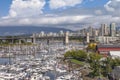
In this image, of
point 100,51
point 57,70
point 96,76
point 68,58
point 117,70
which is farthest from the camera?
point 100,51

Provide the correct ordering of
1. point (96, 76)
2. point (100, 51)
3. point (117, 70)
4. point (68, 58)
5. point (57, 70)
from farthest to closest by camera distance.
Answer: point (100, 51), point (68, 58), point (57, 70), point (96, 76), point (117, 70)

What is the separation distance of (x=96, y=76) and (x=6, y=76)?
860 cm

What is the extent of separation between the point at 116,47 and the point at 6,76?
100ft

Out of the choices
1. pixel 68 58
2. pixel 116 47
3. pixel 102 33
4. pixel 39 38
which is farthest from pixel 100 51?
pixel 102 33

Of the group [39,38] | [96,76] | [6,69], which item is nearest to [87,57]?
[6,69]

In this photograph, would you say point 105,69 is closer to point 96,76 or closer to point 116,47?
point 96,76

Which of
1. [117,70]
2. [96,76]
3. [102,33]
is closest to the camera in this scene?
[117,70]

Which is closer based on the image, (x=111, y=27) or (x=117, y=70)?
(x=117, y=70)

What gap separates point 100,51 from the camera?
56.9 metres

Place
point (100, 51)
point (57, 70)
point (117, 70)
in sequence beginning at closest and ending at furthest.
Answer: point (117, 70) < point (57, 70) < point (100, 51)

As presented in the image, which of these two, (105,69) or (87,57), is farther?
(87,57)

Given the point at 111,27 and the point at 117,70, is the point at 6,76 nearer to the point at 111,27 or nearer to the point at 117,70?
the point at 117,70

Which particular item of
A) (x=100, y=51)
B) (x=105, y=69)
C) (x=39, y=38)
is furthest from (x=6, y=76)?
(x=39, y=38)

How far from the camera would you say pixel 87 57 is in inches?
1870
